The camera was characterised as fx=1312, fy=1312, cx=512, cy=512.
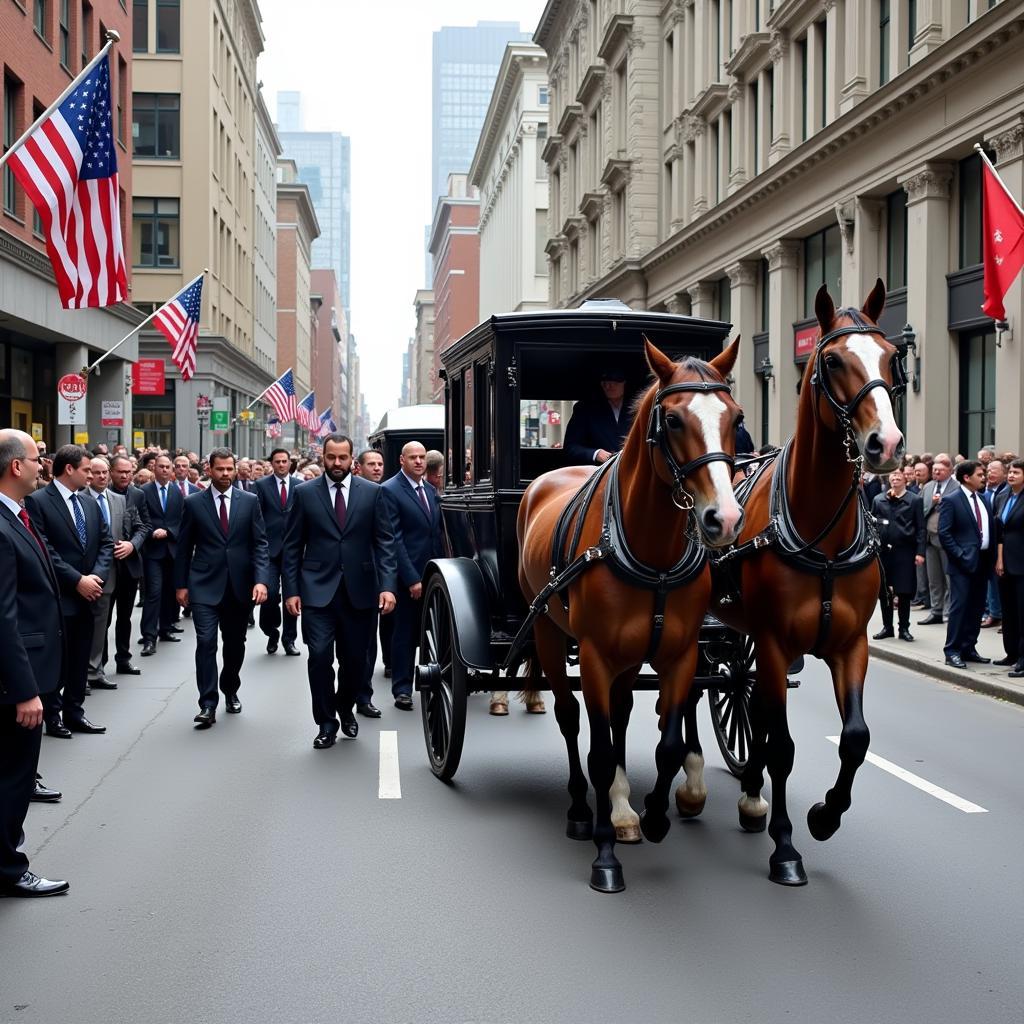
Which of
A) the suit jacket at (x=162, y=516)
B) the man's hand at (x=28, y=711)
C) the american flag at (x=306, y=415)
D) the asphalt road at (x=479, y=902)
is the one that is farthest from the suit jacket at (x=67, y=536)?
the american flag at (x=306, y=415)

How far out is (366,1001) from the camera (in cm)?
460

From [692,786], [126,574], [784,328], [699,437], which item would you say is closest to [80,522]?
[126,574]

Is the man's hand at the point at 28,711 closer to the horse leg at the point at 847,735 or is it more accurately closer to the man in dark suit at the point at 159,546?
the horse leg at the point at 847,735

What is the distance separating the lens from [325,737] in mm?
9375

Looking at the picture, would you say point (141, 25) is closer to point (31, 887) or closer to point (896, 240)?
point (896, 240)

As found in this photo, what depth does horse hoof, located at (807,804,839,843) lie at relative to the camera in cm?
604

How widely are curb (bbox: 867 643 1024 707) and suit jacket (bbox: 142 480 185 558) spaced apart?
8318mm

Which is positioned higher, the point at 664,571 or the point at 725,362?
the point at 725,362

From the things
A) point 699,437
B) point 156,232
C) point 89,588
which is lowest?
point 89,588

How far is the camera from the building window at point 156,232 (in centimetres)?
5206

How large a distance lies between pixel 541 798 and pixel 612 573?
231 cm

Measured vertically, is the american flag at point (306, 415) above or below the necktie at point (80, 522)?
above

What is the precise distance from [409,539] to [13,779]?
20.2ft

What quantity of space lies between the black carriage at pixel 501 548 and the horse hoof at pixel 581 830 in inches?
39.8
